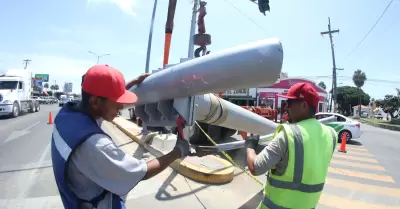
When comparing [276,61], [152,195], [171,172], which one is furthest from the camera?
[171,172]

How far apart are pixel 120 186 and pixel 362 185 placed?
6720 millimetres

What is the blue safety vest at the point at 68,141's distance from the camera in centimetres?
147

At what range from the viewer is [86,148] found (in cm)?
144

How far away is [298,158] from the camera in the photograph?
1.96 metres

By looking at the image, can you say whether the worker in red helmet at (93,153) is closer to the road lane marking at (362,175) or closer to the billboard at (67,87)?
the road lane marking at (362,175)

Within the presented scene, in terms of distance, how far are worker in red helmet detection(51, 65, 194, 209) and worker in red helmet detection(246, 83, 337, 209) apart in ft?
2.91

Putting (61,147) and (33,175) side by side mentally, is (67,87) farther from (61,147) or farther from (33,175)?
(61,147)

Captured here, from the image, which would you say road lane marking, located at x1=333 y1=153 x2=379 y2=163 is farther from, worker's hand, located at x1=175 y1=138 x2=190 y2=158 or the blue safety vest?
the blue safety vest

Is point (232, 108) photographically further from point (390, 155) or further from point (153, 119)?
point (390, 155)

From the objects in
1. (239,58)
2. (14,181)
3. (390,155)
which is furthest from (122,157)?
(390,155)

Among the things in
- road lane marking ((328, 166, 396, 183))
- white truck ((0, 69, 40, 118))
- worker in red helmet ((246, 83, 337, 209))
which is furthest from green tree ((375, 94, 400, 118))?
worker in red helmet ((246, 83, 337, 209))

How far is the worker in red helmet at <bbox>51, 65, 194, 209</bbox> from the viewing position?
4.79ft

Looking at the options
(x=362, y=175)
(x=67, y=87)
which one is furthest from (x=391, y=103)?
(x=67, y=87)

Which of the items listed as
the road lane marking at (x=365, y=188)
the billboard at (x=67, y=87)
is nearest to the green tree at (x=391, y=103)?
the road lane marking at (x=365, y=188)
